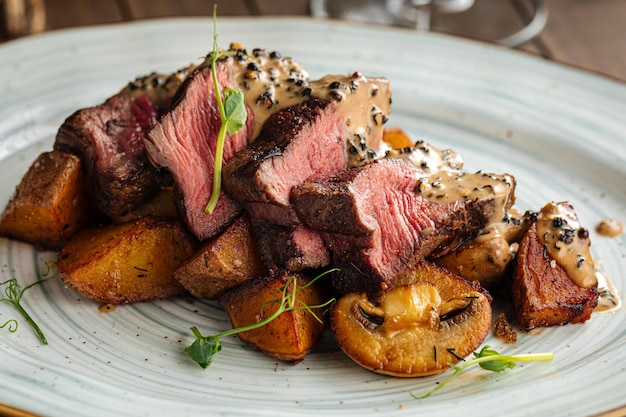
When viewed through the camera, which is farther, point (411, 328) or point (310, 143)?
point (310, 143)

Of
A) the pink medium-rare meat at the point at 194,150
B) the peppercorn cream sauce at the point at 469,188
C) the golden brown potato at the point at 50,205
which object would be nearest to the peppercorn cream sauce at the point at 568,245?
the peppercorn cream sauce at the point at 469,188

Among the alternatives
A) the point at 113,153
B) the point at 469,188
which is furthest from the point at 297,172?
the point at 113,153

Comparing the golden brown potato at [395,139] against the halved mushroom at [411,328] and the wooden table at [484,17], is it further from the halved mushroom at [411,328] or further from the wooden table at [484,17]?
the wooden table at [484,17]

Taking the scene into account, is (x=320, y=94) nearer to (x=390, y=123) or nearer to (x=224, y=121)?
(x=224, y=121)

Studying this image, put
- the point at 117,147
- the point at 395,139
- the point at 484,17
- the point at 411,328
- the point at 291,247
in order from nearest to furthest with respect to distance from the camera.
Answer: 1. the point at 411,328
2. the point at 291,247
3. the point at 117,147
4. the point at 395,139
5. the point at 484,17

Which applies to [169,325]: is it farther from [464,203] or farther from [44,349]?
[464,203]

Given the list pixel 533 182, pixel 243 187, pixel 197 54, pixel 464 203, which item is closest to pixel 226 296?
pixel 243 187

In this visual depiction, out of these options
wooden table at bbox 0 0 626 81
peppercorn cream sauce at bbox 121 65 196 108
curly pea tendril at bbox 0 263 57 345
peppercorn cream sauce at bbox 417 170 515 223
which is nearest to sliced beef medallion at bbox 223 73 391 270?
peppercorn cream sauce at bbox 417 170 515 223
